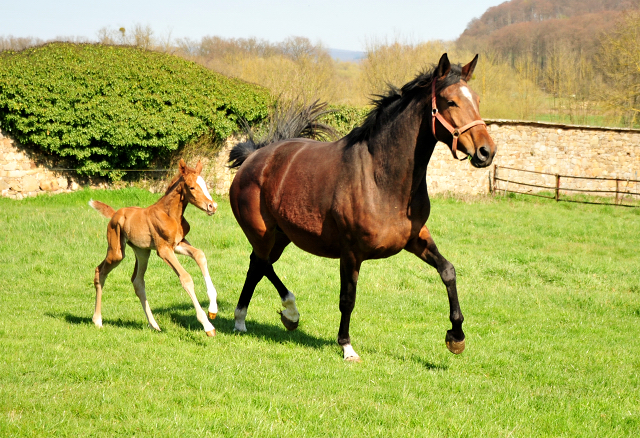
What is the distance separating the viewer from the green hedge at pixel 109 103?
17109 millimetres

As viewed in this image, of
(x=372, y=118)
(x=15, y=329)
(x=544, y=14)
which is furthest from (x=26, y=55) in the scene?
(x=544, y=14)

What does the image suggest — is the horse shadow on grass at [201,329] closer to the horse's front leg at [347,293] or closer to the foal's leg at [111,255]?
the foal's leg at [111,255]

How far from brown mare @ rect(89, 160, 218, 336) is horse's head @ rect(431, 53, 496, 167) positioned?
94.9 inches

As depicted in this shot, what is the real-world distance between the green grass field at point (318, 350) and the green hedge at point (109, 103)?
5.58 meters

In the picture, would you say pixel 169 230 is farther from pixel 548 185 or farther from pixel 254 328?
pixel 548 185

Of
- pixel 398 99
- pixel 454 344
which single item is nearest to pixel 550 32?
pixel 398 99

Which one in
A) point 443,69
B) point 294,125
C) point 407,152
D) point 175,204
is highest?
point 443,69

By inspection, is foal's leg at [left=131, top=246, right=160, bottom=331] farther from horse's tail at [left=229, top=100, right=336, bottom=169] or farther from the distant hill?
the distant hill

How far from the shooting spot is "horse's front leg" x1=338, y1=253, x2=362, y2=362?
5758mm

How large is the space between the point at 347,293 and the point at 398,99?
1.96 m

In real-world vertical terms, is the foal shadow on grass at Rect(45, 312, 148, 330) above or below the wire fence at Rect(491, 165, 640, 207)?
above

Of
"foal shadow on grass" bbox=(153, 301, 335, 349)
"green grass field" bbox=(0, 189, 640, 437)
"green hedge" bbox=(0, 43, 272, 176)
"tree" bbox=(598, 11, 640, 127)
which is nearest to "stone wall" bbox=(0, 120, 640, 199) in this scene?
"green hedge" bbox=(0, 43, 272, 176)

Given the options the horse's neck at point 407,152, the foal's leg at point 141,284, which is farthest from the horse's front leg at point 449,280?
the foal's leg at point 141,284

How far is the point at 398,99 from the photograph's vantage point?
5.65m
